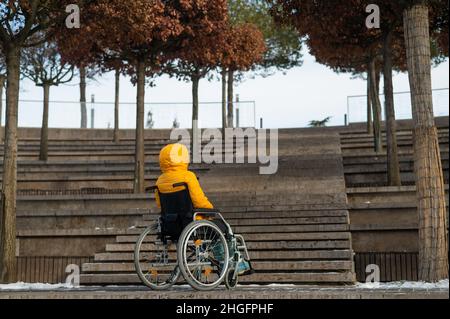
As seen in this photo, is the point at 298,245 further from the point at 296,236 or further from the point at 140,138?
the point at 140,138

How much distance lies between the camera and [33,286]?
10.8 metres

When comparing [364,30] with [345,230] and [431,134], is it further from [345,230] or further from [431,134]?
[431,134]

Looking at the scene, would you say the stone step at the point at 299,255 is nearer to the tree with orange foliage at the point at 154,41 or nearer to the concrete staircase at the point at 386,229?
the concrete staircase at the point at 386,229

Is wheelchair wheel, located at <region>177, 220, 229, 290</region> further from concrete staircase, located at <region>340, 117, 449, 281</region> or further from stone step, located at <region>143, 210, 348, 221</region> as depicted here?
stone step, located at <region>143, 210, 348, 221</region>

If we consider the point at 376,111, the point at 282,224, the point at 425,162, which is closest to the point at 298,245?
the point at 282,224

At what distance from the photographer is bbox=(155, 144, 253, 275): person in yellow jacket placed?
934 cm

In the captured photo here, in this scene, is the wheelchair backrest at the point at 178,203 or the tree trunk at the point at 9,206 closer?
the wheelchair backrest at the point at 178,203

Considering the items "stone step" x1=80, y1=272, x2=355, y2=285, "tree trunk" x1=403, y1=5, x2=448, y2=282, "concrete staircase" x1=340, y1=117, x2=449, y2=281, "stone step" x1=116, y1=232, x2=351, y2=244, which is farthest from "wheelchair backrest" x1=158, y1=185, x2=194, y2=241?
"concrete staircase" x1=340, y1=117, x2=449, y2=281

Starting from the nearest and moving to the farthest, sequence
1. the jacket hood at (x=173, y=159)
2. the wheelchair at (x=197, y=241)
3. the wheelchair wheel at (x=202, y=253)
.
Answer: the wheelchair wheel at (x=202, y=253)
the wheelchair at (x=197, y=241)
the jacket hood at (x=173, y=159)

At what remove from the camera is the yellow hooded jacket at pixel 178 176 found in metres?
9.34

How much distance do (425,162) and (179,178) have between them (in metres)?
3.43

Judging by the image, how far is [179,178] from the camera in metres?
9.37

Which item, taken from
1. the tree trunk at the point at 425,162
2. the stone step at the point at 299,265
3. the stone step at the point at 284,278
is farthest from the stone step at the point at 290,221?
the tree trunk at the point at 425,162
